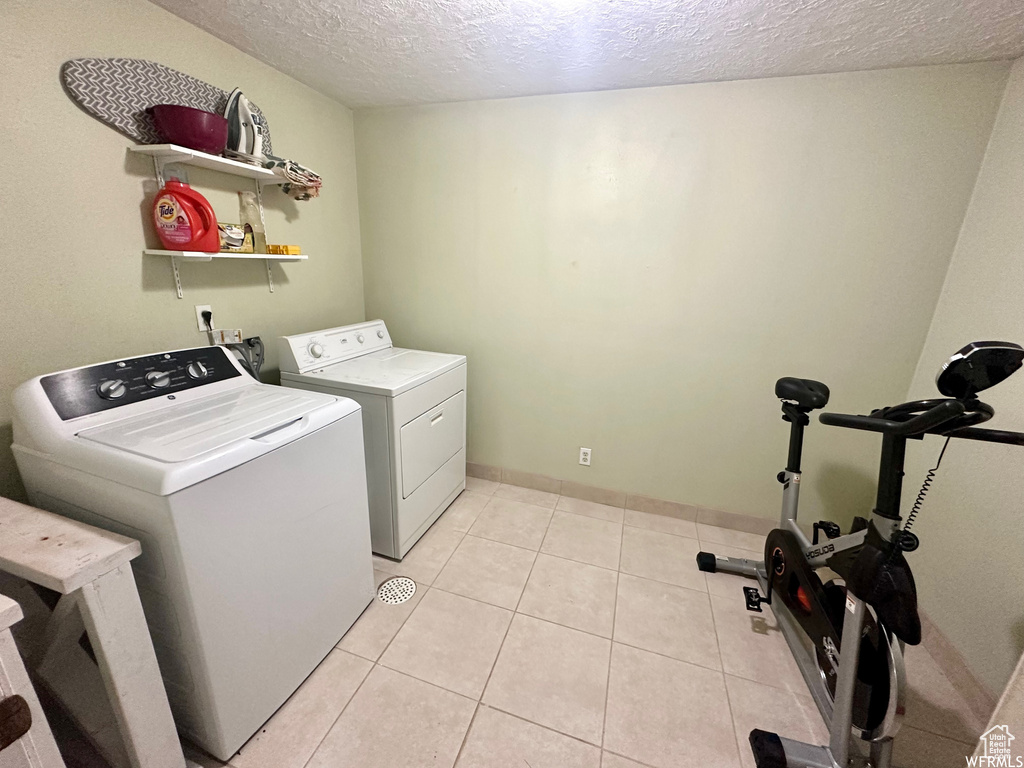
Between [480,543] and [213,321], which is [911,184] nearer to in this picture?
[480,543]

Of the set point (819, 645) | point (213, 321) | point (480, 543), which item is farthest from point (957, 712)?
point (213, 321)

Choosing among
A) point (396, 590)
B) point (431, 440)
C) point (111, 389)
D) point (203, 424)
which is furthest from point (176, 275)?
point (396, 590)

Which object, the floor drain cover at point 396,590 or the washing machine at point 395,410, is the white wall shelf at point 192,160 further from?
the floor drain cover at point 396,590

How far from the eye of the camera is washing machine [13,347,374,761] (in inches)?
37.6

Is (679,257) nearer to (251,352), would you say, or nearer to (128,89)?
(251,352)

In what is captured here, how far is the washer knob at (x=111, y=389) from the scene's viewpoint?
117cm

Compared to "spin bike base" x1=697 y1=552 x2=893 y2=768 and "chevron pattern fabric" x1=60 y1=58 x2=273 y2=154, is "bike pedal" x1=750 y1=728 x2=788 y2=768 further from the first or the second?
"chevron pattern fabric" x1=60 y1=58 x2=273 y2=154

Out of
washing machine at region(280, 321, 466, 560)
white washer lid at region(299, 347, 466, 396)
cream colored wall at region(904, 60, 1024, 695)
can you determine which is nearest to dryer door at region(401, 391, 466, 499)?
washing machine at region(280, 321, 466, 560)

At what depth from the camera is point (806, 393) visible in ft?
4.97

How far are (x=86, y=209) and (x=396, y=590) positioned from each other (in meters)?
1.79

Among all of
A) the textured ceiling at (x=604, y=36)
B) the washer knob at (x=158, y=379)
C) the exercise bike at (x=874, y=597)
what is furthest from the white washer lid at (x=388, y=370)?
the exercise bike at (x=874, y=597)

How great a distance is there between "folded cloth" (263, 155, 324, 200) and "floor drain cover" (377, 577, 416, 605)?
6.15ft

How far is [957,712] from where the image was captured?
132 centimetres

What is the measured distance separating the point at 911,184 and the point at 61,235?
3.14 metres
